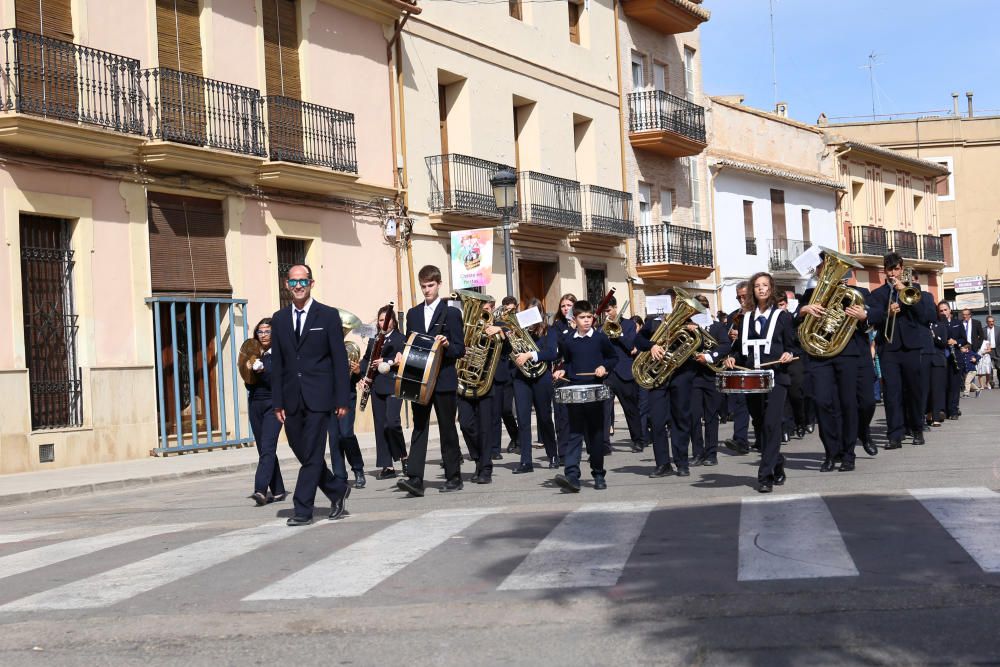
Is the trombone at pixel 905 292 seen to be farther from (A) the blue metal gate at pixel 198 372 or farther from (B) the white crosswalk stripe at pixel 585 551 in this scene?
(A) the blue metal gate at pixel 198 372

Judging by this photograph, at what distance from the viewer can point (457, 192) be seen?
25500 millimetres

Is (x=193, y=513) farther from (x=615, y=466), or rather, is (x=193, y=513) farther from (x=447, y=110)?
(x=447, y=110)

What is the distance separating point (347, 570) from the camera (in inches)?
287

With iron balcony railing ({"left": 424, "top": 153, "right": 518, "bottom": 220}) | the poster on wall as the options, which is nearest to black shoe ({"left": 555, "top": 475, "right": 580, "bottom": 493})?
the poster on wall

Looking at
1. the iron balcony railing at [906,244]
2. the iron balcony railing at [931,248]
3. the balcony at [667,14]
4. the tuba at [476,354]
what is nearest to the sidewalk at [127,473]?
the tuba at [476,354]

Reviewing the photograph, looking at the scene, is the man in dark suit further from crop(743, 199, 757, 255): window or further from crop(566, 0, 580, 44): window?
crop(743, 199, 757, 255): window

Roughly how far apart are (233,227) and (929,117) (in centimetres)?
4451

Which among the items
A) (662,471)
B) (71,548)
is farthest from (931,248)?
(71,548)

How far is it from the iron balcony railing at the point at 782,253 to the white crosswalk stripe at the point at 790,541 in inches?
1276

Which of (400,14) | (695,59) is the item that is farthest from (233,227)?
(695,59)

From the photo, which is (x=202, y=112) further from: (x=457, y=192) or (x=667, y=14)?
(x=667, y=14)

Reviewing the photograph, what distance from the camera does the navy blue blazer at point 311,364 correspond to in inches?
Answer: 374

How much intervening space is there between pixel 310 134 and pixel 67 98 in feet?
17.3

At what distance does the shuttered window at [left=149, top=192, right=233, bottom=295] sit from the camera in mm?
19531
